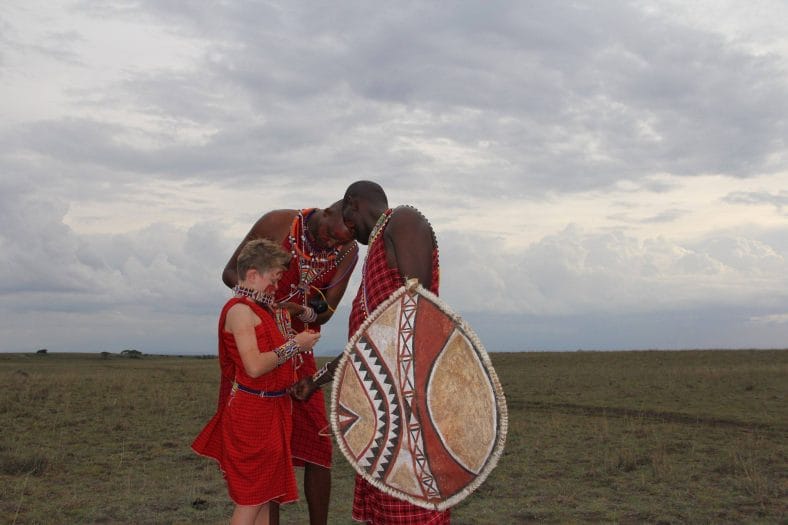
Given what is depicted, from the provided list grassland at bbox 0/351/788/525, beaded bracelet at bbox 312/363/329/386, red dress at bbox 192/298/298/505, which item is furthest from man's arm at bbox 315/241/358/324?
grassland at bbox 0/351/788/525

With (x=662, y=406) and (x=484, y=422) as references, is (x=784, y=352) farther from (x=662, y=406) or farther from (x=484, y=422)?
(x=484, y=422)

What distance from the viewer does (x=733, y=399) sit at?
53.8ft

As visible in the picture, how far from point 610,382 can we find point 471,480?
18.2 metres

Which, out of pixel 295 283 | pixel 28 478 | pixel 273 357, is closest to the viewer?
pixel 273 357

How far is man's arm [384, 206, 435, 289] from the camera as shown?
3.62 meters

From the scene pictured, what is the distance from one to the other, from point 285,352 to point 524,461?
5771mm

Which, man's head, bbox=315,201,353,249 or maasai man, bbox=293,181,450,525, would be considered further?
man's head, bbox=315,201,353,249

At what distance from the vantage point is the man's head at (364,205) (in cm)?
396

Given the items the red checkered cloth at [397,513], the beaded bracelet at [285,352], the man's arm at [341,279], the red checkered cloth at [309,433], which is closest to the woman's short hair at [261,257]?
the beaded bracelet at [285,352]

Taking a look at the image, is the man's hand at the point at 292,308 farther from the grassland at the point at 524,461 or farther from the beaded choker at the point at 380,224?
the grassland at the point at 524,461

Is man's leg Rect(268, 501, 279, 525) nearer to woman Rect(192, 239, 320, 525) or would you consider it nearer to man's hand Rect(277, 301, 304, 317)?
woman Rect(192, 239, 320, 525)

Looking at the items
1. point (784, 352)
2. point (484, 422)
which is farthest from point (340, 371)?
point (784, 352)

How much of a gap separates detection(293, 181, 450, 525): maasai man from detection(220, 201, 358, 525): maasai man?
2.28 ft

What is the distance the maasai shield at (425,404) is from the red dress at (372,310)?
13 cm
